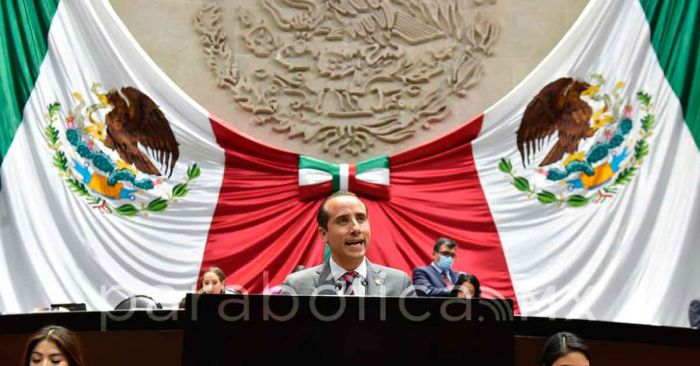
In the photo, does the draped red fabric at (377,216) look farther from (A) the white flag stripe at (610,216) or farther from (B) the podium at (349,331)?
(B) the podium at (349,331)

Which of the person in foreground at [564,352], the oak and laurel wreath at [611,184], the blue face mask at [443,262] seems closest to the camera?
the person in foreground at [564,352]

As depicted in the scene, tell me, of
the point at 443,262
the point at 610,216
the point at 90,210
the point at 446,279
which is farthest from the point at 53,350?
the point at 610,216

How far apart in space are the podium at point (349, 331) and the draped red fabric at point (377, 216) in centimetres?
441

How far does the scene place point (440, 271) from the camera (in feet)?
20.6

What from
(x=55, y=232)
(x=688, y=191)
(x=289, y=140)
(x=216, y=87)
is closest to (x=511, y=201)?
(x=688, y=191)

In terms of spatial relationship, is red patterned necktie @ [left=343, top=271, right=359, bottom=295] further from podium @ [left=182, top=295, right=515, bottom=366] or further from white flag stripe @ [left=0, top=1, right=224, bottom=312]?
white flag stripe @ [left=0, top=1, right=224, bottom=312]

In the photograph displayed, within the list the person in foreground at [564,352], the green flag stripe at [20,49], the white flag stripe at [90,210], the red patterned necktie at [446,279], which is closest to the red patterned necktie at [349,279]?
the person in foreground at [564,352]

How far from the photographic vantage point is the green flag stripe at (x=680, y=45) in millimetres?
7066

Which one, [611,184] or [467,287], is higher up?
[611,184]

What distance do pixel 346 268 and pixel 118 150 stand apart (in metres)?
4.19

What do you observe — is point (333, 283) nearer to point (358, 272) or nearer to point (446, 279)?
→ point (358, 272)

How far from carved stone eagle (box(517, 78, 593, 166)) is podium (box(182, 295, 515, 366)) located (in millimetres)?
4813

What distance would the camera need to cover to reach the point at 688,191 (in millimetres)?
6902

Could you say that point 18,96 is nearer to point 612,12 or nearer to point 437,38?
point 437,38
